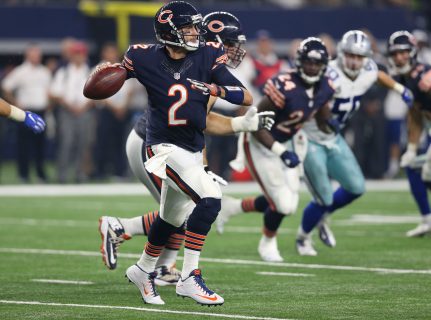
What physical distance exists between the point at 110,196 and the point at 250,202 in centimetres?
523

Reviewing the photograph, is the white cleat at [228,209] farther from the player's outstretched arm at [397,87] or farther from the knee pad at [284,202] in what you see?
the player's outstretched arm at [397,87]

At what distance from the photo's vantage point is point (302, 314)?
6727 mm

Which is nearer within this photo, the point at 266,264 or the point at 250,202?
the point at 266,264

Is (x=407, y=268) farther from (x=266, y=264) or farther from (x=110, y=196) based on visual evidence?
(x=110, y=196)

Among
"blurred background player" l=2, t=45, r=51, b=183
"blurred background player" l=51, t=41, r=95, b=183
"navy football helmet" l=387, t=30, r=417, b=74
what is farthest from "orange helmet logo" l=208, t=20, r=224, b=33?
"blurred background player" l=2, t=45, r=51, b=183

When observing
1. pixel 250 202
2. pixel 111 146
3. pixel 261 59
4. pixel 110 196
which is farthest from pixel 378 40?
pixel 250 202

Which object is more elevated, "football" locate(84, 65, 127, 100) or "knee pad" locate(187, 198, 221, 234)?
"football" locate(84, 65, 127, 100)

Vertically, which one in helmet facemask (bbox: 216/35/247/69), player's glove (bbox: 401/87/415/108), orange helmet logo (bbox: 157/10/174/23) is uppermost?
orange helmet logo (bbox: 157/10/174/23)

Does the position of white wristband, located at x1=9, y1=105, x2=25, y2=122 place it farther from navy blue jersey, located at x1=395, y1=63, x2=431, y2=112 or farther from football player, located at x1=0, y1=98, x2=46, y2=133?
navy blue jersey, located at x1=395, y1=63, x2=431, y2=112

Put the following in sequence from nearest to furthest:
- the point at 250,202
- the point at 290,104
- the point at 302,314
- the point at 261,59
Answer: the point at 302,314
the point at 290,104
the point at 250,202
the point at 261,59

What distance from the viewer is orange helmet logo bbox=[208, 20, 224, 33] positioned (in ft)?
28.3

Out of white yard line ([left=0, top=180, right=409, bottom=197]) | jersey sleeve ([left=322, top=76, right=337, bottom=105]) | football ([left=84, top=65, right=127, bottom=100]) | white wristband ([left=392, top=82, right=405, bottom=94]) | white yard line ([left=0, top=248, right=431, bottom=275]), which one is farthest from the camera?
white yard line ([left=0, top=180, right=409, bottom=197])

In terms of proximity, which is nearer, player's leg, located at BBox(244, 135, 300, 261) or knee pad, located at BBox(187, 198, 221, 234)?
knee pad, located at BBox(187, 198, 221, 234)

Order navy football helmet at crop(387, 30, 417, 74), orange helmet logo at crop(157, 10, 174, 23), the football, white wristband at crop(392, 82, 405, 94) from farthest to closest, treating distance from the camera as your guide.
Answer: navy football helmet at crop(387, 30, 417, 74), white wristband at crop(392, 82, 405, 94), orange helmet logo at crop(157, 10, 174, 23), the football
